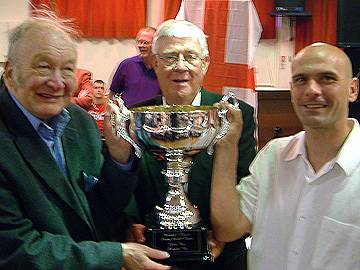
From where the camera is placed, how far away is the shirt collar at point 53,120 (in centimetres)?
131

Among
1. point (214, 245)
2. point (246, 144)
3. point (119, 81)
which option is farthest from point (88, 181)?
point (119, 81)

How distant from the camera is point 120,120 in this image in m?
1.39

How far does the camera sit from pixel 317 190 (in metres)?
1.38

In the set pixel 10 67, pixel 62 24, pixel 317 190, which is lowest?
pixel 317 190

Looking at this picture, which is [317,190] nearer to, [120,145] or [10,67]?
[120,145]

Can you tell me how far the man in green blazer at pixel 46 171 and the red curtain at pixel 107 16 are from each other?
13.4 ft

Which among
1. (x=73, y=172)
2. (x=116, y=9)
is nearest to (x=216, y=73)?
(x=116, y=9)

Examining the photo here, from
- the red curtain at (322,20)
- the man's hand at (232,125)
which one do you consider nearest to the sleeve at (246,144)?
the man's hand at (232,125)

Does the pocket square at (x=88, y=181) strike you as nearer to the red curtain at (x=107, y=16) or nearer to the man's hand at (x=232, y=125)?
the man's hand at (x=232, y=125)

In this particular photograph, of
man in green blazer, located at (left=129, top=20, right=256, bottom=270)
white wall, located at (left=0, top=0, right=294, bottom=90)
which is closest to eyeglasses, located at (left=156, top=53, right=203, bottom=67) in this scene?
man in green blazer, located at (left=129, top=20, right=256, bottom=270)

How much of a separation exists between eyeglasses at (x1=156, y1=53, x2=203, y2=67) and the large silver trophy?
0.18 meters

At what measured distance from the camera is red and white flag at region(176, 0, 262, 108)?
141 inches

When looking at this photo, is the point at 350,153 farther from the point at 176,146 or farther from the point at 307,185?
the point at 176,146

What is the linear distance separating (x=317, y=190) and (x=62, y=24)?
29.2 inches
